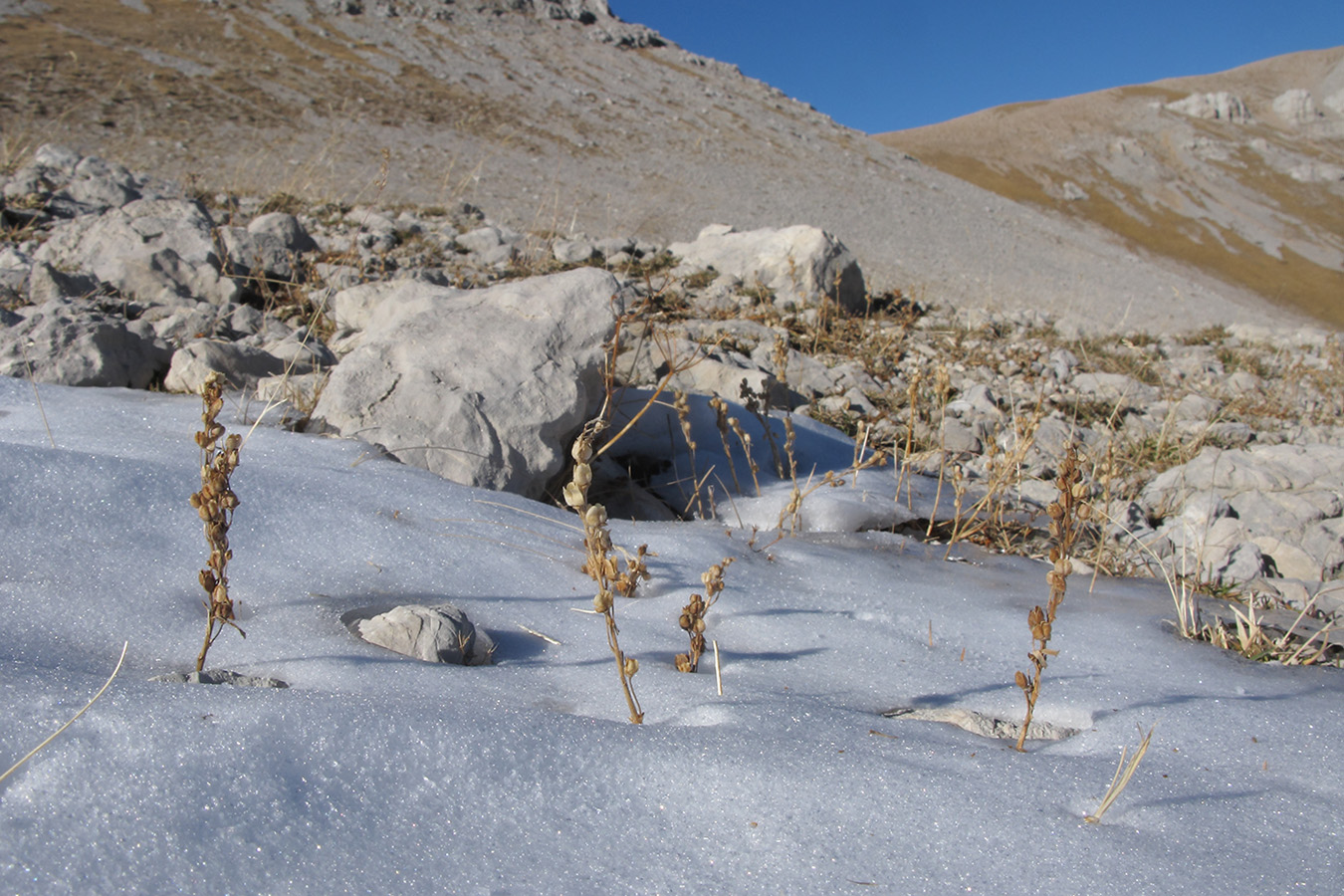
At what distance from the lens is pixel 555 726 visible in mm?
989

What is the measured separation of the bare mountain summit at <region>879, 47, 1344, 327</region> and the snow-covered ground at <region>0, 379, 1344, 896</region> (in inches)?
1099

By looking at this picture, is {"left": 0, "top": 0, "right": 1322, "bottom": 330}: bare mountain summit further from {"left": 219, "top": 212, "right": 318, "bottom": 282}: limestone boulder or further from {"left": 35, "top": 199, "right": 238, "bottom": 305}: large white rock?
{"left": 35, "top": 199, "right": 238, "bottom": 305}: large white rock

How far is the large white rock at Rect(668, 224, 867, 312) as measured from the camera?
5.22 meters

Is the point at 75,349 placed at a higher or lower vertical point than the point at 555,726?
higher

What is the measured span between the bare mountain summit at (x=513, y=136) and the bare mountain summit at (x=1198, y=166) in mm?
Answer: 5422

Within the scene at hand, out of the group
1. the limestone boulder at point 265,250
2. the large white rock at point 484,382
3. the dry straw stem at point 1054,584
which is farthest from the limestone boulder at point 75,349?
the dry straw stem at point 1054,584

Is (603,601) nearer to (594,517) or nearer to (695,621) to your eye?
(594,517)

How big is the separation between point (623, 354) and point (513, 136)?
41.0 ft

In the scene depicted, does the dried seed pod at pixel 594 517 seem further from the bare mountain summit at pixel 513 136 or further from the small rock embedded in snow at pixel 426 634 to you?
the bare mountain summit at pixel 513 136

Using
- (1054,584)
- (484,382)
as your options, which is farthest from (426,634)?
(484,382)

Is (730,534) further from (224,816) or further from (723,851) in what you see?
(224,816)

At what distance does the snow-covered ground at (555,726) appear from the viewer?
2.58 ft

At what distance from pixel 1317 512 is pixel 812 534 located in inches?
72.4

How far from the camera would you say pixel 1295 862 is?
34.9 inches
